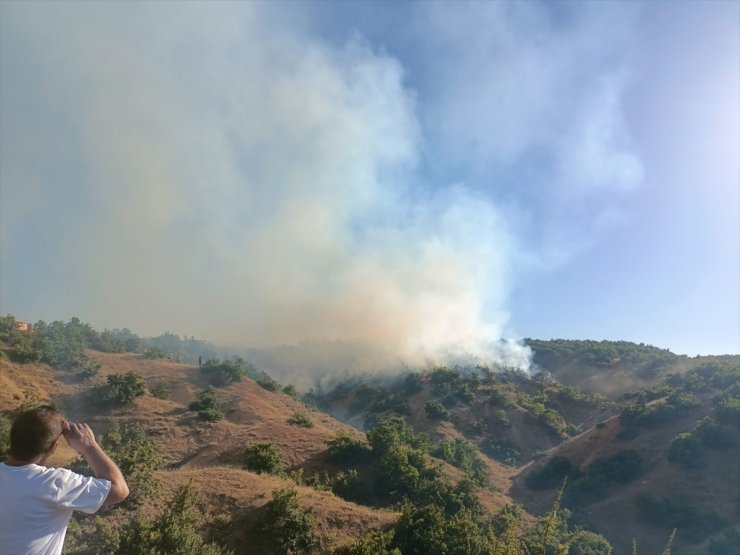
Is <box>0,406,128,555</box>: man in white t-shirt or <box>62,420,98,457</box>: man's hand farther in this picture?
<box>62,420,98,457</box>: man's hand

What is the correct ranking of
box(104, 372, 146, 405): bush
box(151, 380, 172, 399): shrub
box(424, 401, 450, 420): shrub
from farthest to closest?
box(424, 401, 450, 420): shrub < box(151, 380, 172, 399): shrub < box(104, 372, 146, 405): bush

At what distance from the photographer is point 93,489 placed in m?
3.92

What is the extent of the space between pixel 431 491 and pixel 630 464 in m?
28.0

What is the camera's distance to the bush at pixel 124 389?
37.9m

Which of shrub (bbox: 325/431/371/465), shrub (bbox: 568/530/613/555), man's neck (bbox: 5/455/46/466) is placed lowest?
shrub (bbox: 568/530/613/555)

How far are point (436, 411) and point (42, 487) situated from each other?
64.1 metres

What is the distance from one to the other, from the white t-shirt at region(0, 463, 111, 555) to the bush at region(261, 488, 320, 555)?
43.7 feet

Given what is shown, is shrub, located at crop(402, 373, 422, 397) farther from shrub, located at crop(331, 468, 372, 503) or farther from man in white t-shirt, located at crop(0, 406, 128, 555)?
man in white t-shirt, located at crop(0, 406, 128, 555)

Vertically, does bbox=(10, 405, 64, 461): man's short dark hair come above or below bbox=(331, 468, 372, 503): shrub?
above

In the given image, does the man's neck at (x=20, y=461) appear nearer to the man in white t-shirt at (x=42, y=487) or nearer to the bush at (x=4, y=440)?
the man in white t-shirt at (x=42, y=487)

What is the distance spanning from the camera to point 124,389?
38531 millimetres

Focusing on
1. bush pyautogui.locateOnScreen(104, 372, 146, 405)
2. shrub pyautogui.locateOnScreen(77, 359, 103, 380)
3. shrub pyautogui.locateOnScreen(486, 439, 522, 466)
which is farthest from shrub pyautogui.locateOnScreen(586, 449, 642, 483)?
shrub pyautogui.locateOnScreen(77, 359, 103, 380)

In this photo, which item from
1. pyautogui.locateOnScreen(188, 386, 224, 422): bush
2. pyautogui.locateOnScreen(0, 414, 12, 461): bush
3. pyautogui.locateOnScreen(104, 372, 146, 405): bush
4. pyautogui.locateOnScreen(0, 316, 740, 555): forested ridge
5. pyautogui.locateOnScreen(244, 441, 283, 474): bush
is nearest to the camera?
pyautogui.locateOnScreen(0, 316, 740, 555): forested ridge

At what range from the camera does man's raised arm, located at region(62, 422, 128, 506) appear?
13.2 ft
